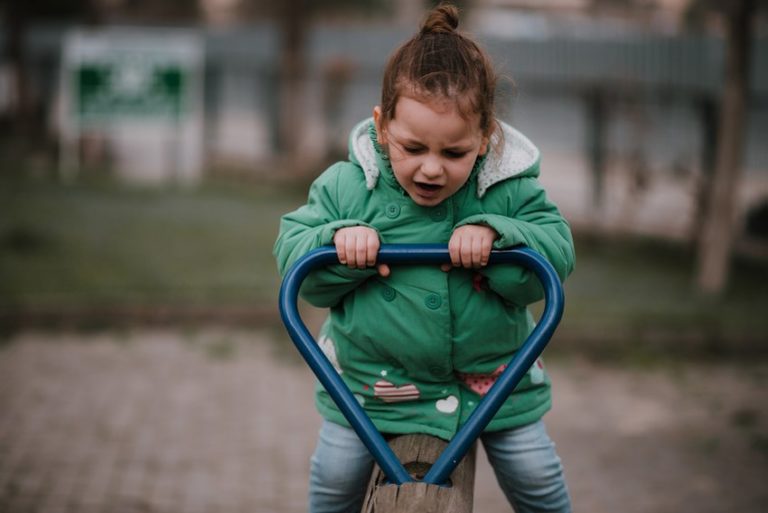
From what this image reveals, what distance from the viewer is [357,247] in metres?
2.34

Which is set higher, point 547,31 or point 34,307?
point 547,31

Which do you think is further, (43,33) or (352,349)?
(43,33)

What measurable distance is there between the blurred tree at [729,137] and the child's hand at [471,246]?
5081 mm

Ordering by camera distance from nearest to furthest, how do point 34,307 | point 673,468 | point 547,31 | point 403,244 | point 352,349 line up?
1. point 403,244
2. point 352,349
3. point 673,468
4. point 34,307
5. point 547,31

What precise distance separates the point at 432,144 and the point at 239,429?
2.99 meters

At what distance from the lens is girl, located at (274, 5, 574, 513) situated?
234 centimetres

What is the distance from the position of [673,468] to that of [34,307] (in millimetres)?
3894

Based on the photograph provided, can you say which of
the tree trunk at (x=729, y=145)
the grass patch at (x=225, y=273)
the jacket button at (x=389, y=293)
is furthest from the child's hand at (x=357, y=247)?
the tree trunk at (x=729, y=145)

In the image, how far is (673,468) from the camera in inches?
179

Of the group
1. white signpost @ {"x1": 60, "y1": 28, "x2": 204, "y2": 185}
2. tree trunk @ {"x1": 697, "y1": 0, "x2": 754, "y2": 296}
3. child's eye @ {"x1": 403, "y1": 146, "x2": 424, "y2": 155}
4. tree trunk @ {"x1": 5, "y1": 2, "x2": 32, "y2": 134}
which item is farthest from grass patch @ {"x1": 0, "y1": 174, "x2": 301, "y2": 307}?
tree trunk @ {"x1": 5, "y1": 2, "x2": 32, "y2": 134}

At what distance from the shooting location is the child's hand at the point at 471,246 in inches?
91.6

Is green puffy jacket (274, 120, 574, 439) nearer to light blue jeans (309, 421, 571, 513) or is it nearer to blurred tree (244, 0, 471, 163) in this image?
light blue jeans (309, 421, 571, 513)

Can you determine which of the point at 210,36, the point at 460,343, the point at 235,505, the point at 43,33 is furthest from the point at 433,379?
the point at 43,33

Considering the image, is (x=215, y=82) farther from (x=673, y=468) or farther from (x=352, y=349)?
(x=352, y=349)
